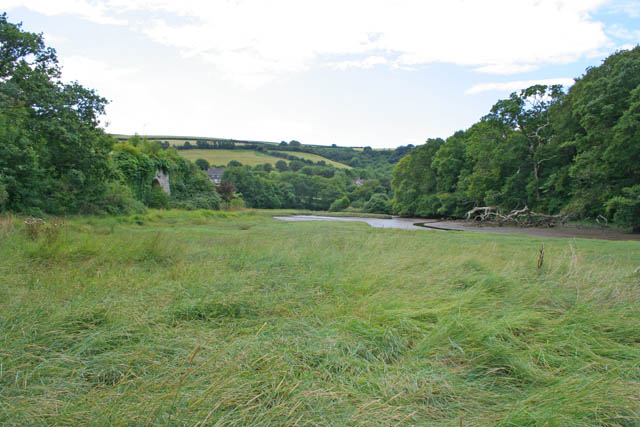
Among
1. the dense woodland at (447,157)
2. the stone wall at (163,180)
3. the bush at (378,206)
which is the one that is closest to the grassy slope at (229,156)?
the bush at (378,206)

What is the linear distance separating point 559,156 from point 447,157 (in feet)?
44.8

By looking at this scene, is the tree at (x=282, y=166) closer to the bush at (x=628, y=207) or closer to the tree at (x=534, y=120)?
the tree at (x=534, y=120)

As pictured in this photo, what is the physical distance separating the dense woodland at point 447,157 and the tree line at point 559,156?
7 cm

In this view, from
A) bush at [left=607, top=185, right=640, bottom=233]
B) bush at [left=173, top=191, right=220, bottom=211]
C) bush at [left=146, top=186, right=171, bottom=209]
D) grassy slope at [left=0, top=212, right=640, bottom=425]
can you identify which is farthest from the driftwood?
bush at [left=146, top=186, right=171, bottom=209]

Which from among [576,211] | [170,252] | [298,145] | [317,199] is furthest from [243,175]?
[298,145]

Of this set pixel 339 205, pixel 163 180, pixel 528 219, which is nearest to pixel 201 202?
pixel 163 180

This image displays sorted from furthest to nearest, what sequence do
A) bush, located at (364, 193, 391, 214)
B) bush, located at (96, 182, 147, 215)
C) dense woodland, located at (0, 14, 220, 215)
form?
bush, located at (364, 193, 391, 214)
bush, located at (96, 182, 147, 215)
dense woodland, located at (0, 14, 220, 215)

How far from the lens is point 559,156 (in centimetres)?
2491

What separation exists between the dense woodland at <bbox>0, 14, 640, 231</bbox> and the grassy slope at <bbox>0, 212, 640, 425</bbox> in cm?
1310

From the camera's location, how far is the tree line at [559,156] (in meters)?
18.0

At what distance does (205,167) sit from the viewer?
80188 mm

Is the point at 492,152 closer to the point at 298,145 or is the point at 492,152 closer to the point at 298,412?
the point at 298,412

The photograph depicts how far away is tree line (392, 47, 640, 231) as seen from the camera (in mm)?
17998

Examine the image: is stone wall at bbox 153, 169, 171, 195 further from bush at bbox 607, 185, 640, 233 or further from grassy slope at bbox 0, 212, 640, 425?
bush at bbox 607, 185, 640, 233
